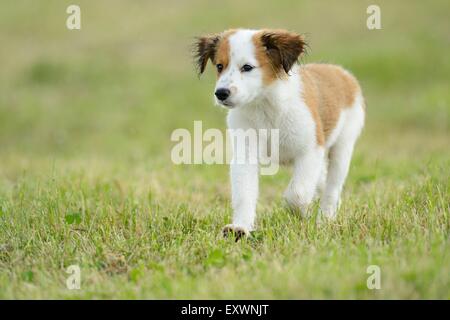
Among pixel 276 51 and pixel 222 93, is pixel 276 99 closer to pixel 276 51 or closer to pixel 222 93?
pixel 276 51

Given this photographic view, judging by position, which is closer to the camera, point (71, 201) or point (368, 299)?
point (368, 299)

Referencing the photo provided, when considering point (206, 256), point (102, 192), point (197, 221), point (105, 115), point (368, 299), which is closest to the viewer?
point (368, 299)

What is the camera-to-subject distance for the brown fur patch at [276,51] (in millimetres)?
5598

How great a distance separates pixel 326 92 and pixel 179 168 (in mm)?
3035

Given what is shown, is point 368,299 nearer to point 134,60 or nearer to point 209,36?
point 209,36

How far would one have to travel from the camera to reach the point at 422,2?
2119 cm

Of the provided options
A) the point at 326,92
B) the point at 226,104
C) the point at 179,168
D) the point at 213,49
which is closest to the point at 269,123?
the point at 226,104

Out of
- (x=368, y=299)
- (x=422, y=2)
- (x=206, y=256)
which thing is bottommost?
(x=368, y=299)

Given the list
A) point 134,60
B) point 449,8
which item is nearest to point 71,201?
point 134,60

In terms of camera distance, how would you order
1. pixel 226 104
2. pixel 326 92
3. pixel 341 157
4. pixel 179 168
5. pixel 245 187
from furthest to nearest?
pixel 179 168 → pixel 341 157 → pixel 326 92 → pixel 245 187 → pixel 226 104

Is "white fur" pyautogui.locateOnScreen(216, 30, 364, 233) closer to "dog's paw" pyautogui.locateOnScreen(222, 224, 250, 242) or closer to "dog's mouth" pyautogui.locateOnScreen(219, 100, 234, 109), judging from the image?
"dog's mouth" pyautogui.locateOnScreen(219, 100, 234, 109)

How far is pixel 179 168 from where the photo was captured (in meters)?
8.95

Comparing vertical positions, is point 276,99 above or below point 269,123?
above

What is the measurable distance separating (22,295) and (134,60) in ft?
48.8
